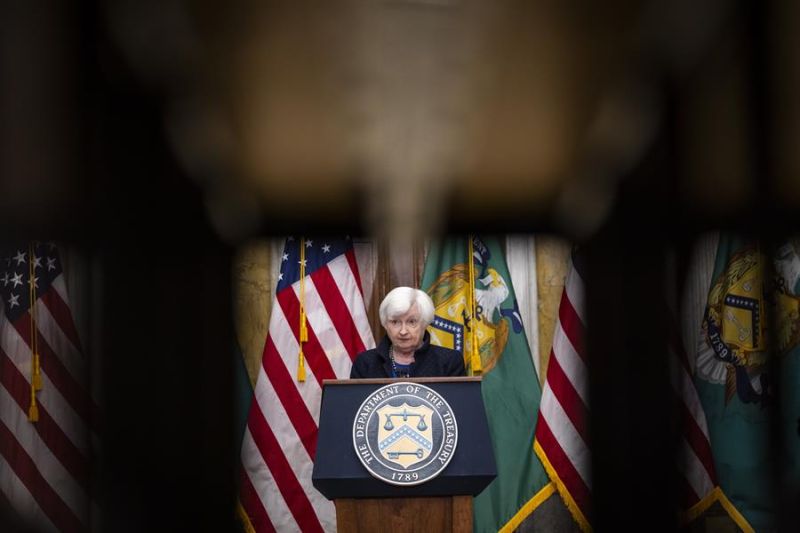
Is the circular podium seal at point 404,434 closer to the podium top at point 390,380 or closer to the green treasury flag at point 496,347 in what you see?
the podium top at point 390,380

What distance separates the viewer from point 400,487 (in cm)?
218

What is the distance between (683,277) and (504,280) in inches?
100.0

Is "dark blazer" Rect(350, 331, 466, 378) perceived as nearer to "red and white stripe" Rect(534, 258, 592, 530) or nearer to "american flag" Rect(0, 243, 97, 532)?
"american flag" Rect(0, 243, 97, 532)

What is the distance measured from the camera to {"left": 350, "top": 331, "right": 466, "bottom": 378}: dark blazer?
3033mm

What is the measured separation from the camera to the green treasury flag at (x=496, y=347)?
165 inches

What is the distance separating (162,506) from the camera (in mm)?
1430

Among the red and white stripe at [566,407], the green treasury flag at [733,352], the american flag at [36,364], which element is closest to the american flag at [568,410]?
the red and white stripe at [566,407]

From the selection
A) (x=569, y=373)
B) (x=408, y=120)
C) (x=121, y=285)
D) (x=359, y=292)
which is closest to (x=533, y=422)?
(x=569, y=373)

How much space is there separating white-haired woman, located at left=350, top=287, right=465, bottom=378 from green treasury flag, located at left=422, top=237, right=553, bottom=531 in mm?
1142

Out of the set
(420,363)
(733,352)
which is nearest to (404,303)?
(420,363)

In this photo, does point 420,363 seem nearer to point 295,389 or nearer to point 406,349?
point 406,349

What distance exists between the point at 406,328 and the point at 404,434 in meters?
0.81

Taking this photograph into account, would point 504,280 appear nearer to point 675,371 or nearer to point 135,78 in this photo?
point 675,371

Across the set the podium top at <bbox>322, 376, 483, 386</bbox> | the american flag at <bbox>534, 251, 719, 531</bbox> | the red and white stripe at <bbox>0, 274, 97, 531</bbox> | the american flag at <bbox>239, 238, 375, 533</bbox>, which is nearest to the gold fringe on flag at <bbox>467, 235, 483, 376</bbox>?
the american flag at <bbox>534, 251, 719, 531</bbox>
